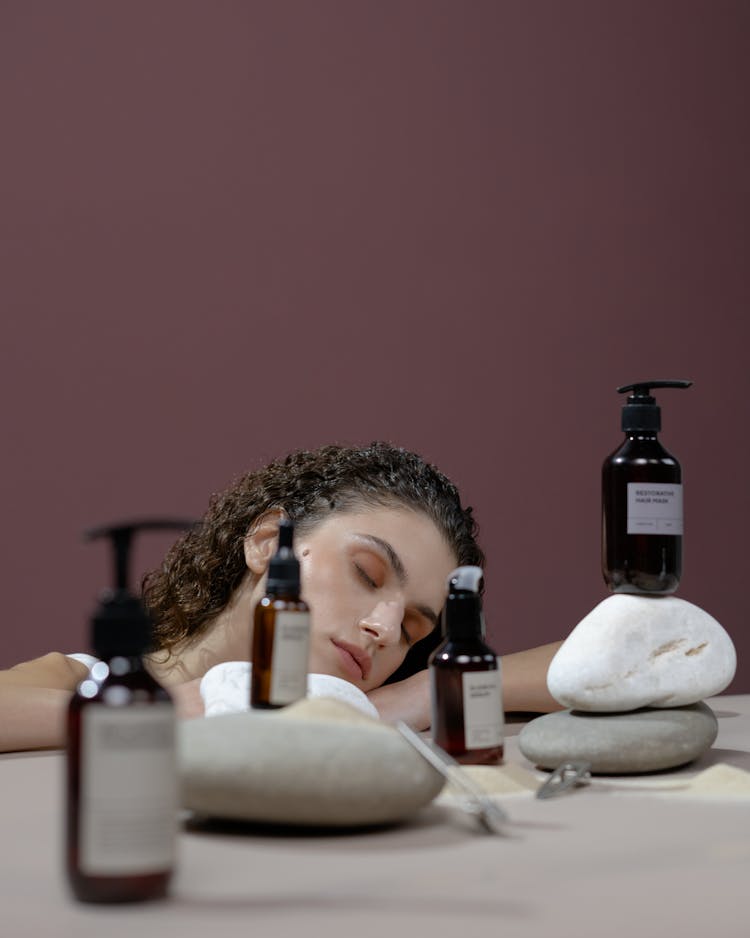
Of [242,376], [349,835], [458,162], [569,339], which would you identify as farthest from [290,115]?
[349,835]

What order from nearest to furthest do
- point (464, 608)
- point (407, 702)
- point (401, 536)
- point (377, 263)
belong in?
point (464, 608) < point (407, 702) < point (401, 536) < point (377, 263)

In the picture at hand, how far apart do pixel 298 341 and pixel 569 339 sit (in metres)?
0.69

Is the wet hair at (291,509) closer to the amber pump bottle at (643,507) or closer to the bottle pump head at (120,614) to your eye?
the amber pump bottle at (643,507)

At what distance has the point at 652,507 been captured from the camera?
1.07 metres

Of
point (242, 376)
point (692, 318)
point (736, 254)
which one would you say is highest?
point (736, 254)

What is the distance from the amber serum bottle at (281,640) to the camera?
2.75 feet

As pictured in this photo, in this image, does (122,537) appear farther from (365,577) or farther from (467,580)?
(365,577)

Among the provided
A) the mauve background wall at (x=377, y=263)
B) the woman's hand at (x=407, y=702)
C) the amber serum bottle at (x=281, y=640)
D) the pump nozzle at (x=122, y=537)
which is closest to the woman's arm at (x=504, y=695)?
the woman's hand at (x=407, y=702)

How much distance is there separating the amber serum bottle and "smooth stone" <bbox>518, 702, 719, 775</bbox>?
25 centimetres

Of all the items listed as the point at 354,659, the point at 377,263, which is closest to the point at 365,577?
the point at 354,659

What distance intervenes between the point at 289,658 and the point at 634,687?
35 centimetres

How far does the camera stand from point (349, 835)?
71 cm

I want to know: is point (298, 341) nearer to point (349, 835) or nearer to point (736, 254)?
point (736, 254)

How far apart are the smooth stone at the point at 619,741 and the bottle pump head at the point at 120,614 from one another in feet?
1.60
